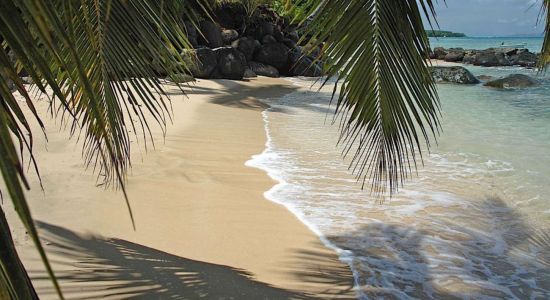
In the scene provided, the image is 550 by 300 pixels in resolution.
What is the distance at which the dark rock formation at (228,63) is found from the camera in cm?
1678

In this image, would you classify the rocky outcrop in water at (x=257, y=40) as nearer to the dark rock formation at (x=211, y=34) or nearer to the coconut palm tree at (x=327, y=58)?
the dark rock formation at (x=211, y=34)

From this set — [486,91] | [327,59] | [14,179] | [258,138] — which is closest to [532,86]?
[486,91]

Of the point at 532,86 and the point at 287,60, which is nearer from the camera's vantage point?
the point at 532,86

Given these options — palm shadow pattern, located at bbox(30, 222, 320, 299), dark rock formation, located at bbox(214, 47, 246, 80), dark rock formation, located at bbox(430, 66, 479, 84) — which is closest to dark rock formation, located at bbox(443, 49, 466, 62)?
dark rock formation, located at bbox(430, 66, 479, 84)

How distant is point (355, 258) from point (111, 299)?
187 centimetres

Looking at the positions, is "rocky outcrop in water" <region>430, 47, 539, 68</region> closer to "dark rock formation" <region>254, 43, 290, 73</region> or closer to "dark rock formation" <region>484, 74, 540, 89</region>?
"dark rock formation" <region>484, 74, 540, 89</region>

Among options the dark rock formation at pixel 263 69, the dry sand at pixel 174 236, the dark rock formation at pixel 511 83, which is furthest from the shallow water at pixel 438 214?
the dark rock formation at pixel 263 69

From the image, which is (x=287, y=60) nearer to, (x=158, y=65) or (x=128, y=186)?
(x=128, y=186)

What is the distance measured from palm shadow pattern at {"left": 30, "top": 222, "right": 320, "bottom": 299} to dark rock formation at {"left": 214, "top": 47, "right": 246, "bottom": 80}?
45.5ft

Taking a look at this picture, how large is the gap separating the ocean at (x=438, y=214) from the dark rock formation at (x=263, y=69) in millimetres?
11399

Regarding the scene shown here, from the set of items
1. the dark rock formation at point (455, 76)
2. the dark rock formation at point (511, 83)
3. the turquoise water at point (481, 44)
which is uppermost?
the dark rock formation at point (455, 76)

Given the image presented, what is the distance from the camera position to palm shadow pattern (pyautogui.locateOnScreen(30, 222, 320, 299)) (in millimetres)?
2547

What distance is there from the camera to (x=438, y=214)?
472 centimetres

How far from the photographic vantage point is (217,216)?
4109mm
